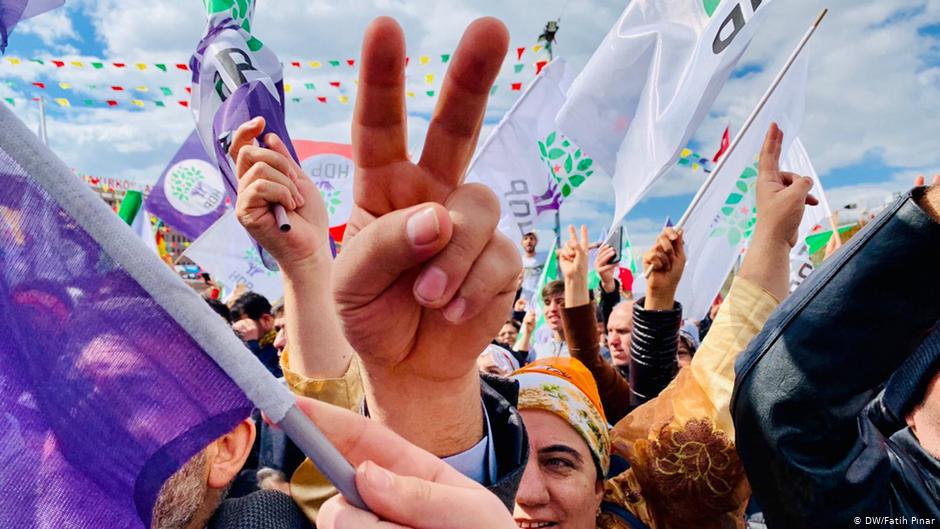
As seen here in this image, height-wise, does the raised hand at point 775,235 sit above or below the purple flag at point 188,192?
above

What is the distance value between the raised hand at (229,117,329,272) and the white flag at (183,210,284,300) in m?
5.27

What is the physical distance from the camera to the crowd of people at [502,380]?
3.20ft

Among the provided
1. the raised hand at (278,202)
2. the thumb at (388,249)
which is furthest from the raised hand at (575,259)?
the thumb at (388,249)

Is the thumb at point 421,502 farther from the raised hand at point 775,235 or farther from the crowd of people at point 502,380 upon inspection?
the raised hand at point 775,235

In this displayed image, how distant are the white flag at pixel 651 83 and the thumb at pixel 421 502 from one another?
2534mm

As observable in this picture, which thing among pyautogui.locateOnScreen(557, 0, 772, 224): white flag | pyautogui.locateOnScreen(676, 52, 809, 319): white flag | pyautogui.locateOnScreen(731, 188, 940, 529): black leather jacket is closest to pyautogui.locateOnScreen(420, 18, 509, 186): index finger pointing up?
pyautogui.locateOnScreen(731, 188, 940, 529): black leather jacket

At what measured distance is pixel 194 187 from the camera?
849 cm

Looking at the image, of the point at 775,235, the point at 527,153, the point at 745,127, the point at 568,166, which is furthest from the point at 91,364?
the point at 527,153

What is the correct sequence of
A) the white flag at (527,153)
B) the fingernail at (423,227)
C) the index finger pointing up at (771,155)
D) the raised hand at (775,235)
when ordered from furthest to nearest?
the white flag at (527,153)
the index finger pointing up at (771,155)
the raised hand at (775,235)
the fingernail at (423,227)

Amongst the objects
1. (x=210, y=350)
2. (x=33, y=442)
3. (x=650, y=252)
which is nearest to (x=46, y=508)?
(x=33, y=442)

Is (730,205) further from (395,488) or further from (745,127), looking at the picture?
(395,488)

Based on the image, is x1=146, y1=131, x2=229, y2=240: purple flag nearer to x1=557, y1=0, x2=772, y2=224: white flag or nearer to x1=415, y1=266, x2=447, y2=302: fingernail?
x1=557, y1=0, x2=772, y2=224: white flag

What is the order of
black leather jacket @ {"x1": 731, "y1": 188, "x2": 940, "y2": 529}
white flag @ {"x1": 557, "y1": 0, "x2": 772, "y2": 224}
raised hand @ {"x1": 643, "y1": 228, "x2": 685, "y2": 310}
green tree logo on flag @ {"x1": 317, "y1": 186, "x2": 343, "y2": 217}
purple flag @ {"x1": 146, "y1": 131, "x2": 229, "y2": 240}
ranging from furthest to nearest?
purple flag @ {"x1": 146, "y1": 131, "x2": 229, "y2": 240} → green tree logo on flag @ {"x1": 317, "y1": 186, "x2": 343, "y2": 217} → white flag @ {"x1": 557, "y1": 0, "x2": 772, "y2": 224} → raised hand @ {"x1": 643, "y1": 228, "x2": 685, "y2": 310} → black leather jacket @ {"x1": 731, "y1": 188, "x2": 940, "y2": 529}

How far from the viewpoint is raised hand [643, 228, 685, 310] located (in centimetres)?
252
